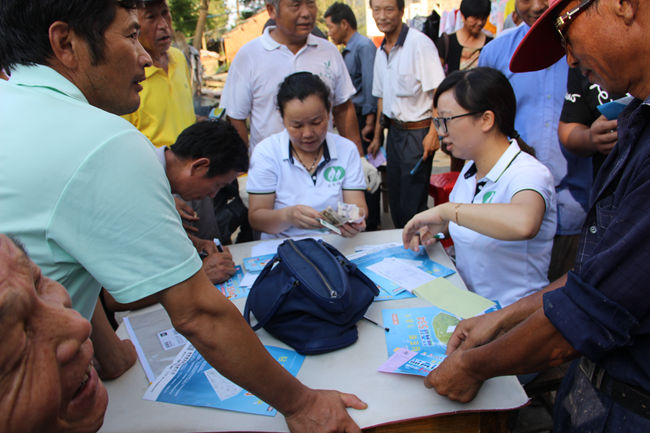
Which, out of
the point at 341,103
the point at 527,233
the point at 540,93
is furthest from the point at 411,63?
the point at 527,233

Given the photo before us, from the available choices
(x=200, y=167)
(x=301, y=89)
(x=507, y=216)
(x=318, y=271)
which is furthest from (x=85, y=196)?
(x=301, y=89)

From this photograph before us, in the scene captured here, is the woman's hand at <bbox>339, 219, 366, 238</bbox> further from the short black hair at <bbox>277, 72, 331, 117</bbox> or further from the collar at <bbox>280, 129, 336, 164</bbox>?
the short black hair at <bbox>277, 72, 331, 117</bbox>

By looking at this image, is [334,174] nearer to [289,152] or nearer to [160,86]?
[289,152]

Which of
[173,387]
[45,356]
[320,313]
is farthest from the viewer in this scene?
[320,313]

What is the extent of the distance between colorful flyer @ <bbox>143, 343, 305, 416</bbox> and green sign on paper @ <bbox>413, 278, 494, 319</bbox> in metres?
0.59

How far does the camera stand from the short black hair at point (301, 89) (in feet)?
7.79

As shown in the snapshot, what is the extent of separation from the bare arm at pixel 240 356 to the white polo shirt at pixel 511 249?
0.98 metres

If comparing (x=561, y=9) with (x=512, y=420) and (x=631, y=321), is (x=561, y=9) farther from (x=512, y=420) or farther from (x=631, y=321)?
(x=512, y=420)

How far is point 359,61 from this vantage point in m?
5.34

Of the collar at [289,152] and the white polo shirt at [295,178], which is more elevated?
the collar at [289,152]

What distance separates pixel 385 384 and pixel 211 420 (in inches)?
20.0

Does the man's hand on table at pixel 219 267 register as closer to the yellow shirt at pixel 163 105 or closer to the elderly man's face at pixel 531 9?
the yellow shirt at pixel 163 105

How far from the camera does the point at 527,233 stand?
1.61 metres

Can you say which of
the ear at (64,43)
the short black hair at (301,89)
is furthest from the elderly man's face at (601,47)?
the short black hair at (301,89)
